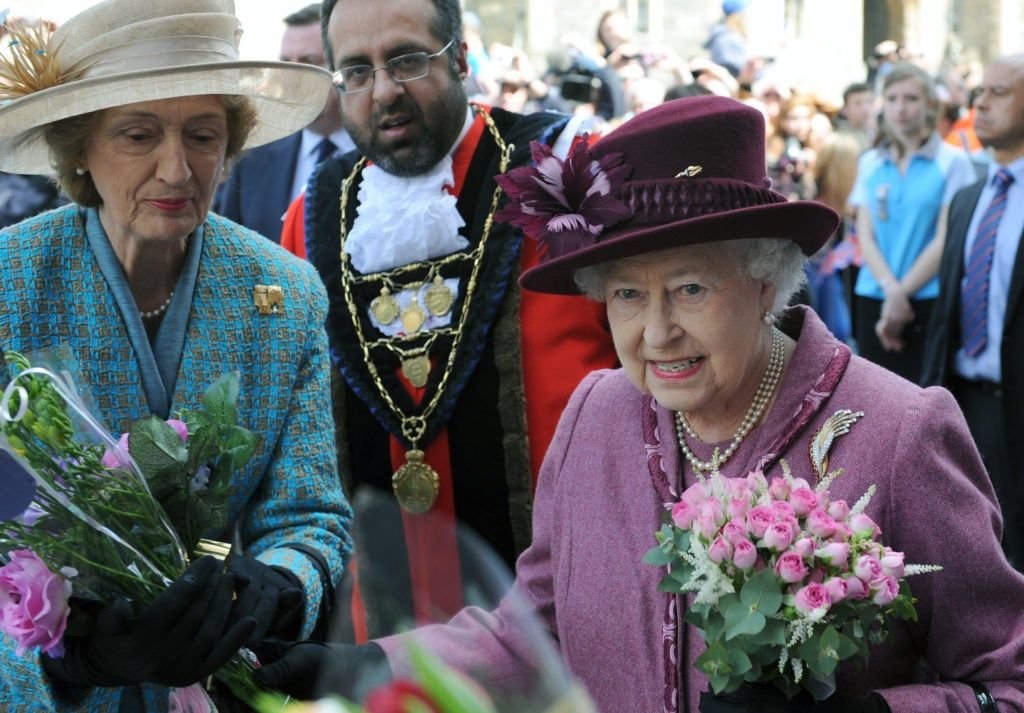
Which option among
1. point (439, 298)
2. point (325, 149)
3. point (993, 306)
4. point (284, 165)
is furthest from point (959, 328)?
point (439, 298)

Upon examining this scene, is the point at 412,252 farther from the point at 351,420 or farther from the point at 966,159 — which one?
the point at 966,159

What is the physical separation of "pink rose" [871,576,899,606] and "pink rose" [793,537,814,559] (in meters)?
0.09

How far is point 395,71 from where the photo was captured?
3.87 metres

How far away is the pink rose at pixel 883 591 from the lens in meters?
2.00

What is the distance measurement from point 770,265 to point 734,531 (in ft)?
2.08

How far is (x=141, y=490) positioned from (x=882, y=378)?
4.06ft

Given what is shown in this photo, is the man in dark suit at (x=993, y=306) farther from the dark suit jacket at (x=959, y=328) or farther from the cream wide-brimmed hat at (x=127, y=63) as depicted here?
the cream wide-brimmed hat at (x=127, y=63)

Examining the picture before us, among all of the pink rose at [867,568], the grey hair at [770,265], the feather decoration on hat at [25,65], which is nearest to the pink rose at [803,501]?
the pink rose at [867,568]

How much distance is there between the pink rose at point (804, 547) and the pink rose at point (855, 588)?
0.06 meters

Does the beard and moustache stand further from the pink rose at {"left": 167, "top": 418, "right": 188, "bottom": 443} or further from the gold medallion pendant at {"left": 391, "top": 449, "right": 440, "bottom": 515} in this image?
the pink rose at {"left": 167, "top": 418, "right": 188, "bottom": 443}

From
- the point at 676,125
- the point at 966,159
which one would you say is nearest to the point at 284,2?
the point at 966,159

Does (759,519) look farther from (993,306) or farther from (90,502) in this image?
(993,306)

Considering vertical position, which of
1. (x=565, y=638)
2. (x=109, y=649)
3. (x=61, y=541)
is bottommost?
(x=565, y=638)

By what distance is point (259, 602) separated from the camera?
7.97 ft
